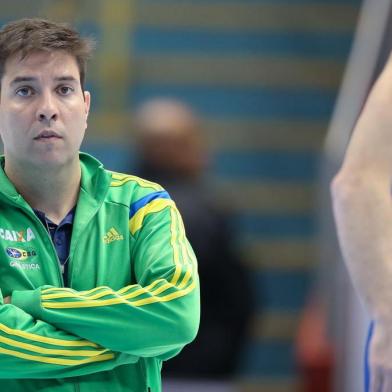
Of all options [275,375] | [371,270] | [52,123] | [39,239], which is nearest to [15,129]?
[52,123]

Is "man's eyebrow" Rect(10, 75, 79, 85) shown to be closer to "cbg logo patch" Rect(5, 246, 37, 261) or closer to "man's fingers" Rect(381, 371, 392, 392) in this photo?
"cbg logo patch" Rect(5, 246, 37, 261)

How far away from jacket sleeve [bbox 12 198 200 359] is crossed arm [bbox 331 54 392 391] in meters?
0.45

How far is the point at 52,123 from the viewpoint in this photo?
305cm

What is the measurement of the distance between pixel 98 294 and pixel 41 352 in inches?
8.4

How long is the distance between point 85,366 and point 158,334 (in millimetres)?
209

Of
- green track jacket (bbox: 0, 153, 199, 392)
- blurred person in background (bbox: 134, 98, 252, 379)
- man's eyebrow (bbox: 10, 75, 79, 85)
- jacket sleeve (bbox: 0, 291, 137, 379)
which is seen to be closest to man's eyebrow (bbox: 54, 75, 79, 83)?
man's eyebrow (bbox: 10, 75, 79, 85)

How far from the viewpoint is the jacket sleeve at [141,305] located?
3072 millimetres

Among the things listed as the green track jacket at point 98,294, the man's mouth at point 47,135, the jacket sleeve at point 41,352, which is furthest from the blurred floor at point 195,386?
the man's mouth at point 47,135

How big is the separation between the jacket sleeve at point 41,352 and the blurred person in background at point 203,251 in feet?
7.50

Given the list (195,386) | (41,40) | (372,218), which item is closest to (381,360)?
(372,218)

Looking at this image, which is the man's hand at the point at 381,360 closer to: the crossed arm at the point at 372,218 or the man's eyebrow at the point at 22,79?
the crossed arm at the point at 372,218

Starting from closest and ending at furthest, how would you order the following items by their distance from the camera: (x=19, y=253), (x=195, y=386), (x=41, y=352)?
(x=41, y=352)
(x=19, y=253)
(x=195, y=386)

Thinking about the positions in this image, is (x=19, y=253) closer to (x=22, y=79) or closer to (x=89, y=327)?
(x=89, y=327)

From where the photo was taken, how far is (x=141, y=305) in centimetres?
311
